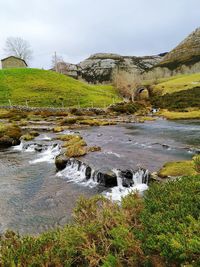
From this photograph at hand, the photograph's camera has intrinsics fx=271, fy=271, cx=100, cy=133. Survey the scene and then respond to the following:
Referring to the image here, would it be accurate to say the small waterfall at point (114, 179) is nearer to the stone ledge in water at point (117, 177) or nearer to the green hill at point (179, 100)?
the stone ledge in water at point (117, 177)

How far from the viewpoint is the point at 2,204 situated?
13.3 m

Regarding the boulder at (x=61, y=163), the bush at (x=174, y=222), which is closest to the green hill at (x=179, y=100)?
the boulder at (x=61, y=163)

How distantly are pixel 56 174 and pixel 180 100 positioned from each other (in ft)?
→ 174

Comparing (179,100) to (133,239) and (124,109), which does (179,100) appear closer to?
(124,109)

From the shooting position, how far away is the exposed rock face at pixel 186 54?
453 ft

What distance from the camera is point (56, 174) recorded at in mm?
17875

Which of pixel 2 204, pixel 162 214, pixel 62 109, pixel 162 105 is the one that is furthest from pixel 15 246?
pixel 162 105

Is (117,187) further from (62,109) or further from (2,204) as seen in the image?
(62,109)

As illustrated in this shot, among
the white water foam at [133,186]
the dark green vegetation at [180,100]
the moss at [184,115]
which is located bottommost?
the white water foam at [133,186]

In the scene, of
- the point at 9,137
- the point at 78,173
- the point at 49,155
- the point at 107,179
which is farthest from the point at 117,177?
the point at 9,137

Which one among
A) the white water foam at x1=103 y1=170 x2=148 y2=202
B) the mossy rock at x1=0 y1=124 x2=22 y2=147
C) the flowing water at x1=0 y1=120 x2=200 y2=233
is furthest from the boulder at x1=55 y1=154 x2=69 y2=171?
the mossy rock at x1=0 y1=124 x2=22 y2=147

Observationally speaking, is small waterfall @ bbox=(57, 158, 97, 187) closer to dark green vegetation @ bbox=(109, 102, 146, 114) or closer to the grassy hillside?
dark green vegetation @ bbox=(109, 102, 146, 114)

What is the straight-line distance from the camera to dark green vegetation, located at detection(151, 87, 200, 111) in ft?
196

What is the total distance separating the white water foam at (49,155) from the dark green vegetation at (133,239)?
15.5 metres
